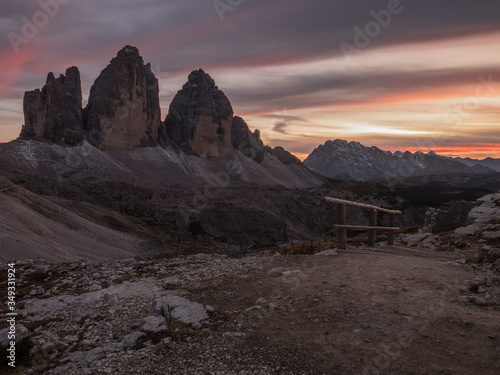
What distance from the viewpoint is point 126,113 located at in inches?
5787

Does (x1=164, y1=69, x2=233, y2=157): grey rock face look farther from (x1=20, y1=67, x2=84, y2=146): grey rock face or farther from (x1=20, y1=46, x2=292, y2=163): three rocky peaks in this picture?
(x1=20, y1=67, x2=84, y2=146): grey rock face

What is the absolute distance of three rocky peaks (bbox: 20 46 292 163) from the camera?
133875 mm

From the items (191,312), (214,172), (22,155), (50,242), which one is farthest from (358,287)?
(214,172)

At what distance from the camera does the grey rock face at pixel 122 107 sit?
5581 inches

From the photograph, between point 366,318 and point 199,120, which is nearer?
point 366,318

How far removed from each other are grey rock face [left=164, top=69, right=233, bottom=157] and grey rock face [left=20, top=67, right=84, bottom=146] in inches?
1474

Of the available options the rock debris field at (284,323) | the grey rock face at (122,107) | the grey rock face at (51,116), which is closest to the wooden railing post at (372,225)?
the rock debris field at (284,323)

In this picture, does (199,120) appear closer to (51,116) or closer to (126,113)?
(126,113)

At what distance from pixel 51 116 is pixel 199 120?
60238mm

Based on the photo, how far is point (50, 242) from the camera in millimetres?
31359

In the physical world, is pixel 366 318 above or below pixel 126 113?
below

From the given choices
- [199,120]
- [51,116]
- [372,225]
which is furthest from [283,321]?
[199,120]

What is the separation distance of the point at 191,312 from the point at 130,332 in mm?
1469

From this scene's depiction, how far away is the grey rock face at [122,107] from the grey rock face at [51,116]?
24.2ft
